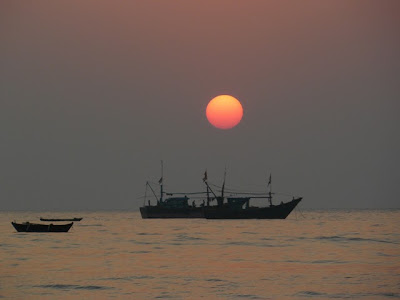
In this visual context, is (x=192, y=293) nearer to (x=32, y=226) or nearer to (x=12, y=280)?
(x=12, y=280)

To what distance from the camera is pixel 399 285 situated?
171 feet

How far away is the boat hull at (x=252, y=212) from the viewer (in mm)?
189625

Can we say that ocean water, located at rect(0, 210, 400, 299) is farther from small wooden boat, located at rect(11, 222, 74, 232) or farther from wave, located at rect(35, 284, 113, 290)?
small wooden boat, located at rect(11, 222, 74, 232)

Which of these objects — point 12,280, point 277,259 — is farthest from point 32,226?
point 12,280

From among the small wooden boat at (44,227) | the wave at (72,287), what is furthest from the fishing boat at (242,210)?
the wave at (72,287)

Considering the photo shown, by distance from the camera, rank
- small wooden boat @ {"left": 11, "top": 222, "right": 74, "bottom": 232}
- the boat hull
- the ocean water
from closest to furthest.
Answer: the ocean water, small wooden boat @ {"left": 11, "top": 222, "right": 74, "bottom": 232}, the boat hull

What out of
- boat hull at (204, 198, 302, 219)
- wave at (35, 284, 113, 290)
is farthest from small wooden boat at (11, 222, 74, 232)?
boat hull at (204, 198, 302, 219)

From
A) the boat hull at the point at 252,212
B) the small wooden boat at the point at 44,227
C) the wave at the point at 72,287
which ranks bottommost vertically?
the wave at the point at 72,287

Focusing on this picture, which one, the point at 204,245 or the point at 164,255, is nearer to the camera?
the point at 164,255

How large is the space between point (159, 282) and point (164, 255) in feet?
82.2

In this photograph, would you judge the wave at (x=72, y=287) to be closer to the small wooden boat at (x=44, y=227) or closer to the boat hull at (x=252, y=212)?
the small wooden boat at (x=44, y=227)

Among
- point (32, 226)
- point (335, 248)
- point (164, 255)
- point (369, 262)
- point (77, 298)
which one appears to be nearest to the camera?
point (77, 298)

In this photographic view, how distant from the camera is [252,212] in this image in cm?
19000

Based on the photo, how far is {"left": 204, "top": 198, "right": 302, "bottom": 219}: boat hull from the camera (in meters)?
190
